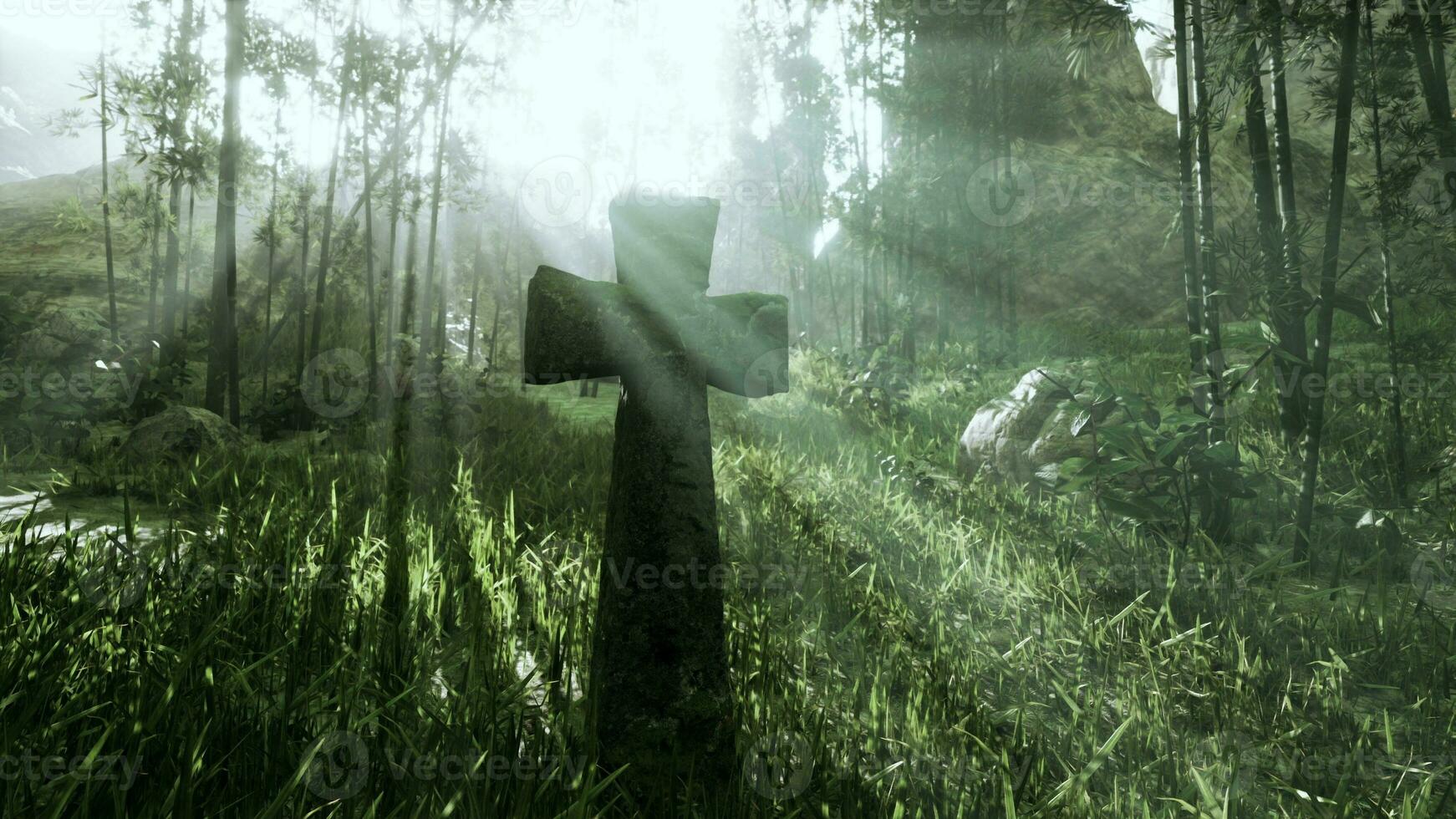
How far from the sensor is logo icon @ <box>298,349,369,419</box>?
995cm

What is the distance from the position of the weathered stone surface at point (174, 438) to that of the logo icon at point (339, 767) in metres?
5.48

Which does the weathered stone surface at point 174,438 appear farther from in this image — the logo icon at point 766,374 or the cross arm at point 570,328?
the logo icon at point 766,374

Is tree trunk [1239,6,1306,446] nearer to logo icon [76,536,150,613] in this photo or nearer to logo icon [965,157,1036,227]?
logo icon [76,536,150,613]

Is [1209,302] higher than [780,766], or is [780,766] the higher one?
[1209,302]

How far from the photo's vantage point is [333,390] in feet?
34.4

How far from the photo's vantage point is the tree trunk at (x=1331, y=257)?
13.4ft

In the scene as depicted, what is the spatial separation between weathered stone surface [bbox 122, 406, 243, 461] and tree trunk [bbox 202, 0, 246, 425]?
291 centimetres

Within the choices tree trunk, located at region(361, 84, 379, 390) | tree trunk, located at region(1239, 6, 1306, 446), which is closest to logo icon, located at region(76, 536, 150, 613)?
tree trunk, located at region(1239, 6, 1306, 446)

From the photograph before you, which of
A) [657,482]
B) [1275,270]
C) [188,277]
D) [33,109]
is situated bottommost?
[657,482]

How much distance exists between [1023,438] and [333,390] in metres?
9.27

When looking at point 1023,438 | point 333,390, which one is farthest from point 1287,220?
point 333,390

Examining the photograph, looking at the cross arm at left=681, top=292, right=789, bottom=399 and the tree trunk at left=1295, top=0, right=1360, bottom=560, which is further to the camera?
the tree trunk at left=1295, top=0, right=1360, bottom=560

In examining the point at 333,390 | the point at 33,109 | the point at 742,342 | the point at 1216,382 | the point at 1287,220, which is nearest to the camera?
the point at 742,342

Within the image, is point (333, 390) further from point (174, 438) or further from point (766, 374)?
point (766, 374)
